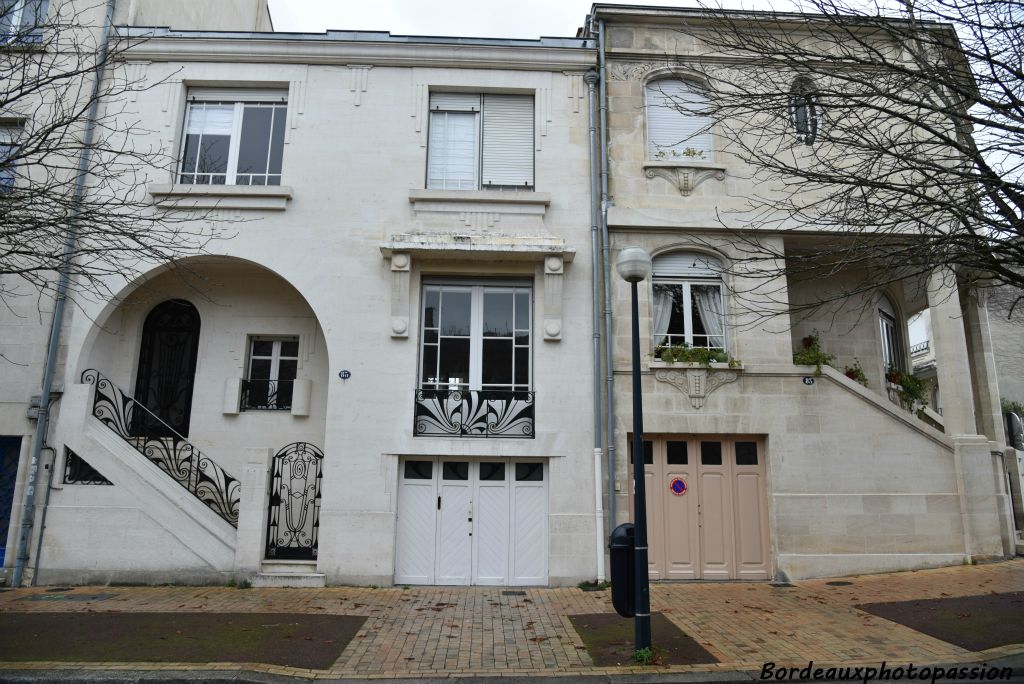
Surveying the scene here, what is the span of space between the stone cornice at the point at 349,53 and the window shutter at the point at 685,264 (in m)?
3.67

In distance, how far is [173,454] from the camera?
35.3ft

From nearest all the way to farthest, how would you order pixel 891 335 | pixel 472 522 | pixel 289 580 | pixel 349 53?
1. pixel 289 580
2. pixel 472 522
3. pixel 349 53
4. pixel 891 335

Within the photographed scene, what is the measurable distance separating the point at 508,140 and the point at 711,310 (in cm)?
454

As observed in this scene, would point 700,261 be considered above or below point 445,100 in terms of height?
below

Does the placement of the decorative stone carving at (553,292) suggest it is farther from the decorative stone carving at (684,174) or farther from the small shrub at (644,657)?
the small shrub at (644,657)

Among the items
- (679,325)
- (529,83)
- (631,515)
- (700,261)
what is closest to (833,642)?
(631,515)

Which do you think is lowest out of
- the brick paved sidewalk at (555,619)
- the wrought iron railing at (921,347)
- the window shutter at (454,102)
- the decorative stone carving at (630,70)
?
the brick paved sidewalk at (555,619)

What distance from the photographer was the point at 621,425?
10.4 metres

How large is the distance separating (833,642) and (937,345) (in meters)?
6.72

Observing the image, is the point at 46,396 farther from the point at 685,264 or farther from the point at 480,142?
the point at 685,264

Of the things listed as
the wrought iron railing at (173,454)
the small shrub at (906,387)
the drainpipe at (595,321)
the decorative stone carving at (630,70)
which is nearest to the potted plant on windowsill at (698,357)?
the drainpipe at (595,321)

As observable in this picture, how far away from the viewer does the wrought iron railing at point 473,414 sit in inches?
411

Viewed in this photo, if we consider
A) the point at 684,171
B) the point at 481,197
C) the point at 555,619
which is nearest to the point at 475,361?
the point at 481,197

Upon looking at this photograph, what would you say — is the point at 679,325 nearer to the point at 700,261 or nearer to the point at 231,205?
the point at 700,261
